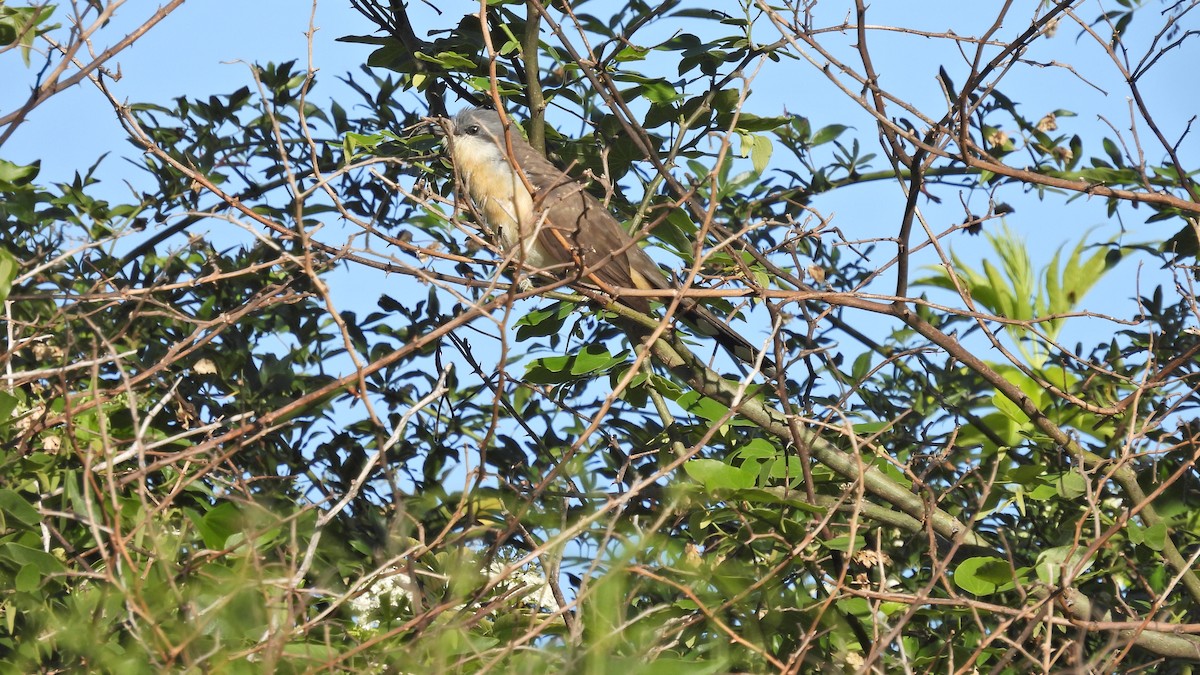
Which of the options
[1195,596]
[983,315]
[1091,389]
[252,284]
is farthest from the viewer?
[252,284]

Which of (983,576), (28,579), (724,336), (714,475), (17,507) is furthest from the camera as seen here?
(724,336)

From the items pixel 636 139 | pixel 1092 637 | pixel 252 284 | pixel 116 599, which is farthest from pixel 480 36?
pixel 1092 637

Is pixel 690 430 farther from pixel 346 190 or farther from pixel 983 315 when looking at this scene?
pixel 346 190

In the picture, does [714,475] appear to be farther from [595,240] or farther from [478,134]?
[478,134]

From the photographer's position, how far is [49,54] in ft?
9.63

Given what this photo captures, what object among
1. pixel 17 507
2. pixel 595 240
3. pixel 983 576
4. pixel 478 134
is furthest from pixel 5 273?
pixel 478 134

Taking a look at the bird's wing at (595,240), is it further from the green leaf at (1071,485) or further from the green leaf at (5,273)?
the green leaf at (5,273)

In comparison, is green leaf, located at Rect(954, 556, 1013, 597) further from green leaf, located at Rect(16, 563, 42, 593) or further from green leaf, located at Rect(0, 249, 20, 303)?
green leaf, located at Rect(0, 249, 20, 303)

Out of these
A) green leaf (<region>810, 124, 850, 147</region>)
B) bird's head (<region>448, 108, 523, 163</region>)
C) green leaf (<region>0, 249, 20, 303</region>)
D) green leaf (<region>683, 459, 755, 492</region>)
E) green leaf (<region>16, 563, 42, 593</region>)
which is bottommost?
green leaf (<region>16, 563, 42, 593</region>)

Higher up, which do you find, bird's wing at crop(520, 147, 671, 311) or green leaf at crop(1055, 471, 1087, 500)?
bird's wing at crop(520, 147, 671, 311)

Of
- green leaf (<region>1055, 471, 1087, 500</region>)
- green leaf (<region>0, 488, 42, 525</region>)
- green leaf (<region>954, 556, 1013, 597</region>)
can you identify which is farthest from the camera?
green leaf (<region>1055, 471, 1087, 500</region>)

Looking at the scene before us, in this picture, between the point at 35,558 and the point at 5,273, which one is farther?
the point at 5,273

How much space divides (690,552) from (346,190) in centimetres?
224

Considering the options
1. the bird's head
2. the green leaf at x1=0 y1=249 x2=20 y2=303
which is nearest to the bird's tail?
the bird's head
